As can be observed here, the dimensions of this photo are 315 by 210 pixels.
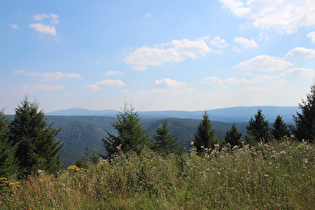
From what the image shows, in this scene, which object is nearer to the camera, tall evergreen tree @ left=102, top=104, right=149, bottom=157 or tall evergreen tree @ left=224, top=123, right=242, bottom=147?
tall evergreen tree @ left=102, top=104, right=149, bottom=157

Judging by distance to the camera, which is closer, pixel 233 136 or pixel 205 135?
Answer: pixel 205 135

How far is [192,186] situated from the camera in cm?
355

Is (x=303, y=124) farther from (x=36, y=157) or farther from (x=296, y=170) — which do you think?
(x=36, y=157)

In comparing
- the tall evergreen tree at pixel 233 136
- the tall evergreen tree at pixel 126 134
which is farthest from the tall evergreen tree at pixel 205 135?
the tall evergreen tree at pixel 126 134

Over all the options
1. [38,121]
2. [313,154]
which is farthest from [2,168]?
[313,154]

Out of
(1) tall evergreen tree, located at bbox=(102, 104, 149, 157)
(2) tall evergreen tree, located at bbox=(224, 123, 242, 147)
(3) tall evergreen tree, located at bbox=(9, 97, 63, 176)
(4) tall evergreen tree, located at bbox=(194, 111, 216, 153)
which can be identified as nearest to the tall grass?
(3) tall evergreen tree, located at bbox=(9, 97, 63, 176)

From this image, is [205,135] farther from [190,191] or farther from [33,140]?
[190,191]

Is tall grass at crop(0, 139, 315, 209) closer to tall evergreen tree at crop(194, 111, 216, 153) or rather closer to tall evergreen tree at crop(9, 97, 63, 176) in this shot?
tall evergreen tree at crop(9, 97, 63, 176)

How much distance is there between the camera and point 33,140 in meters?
14.4

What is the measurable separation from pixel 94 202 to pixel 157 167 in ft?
5.57

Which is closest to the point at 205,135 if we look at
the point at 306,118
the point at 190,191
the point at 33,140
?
the point at 306,118

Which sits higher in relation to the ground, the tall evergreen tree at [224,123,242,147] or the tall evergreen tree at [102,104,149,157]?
the tall evergreen tree at [102,104,149,157]

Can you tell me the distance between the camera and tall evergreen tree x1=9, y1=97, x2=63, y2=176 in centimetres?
1376

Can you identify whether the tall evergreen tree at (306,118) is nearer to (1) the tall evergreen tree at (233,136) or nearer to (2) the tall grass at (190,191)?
(1) the tall evergreen tree at (233,136)
